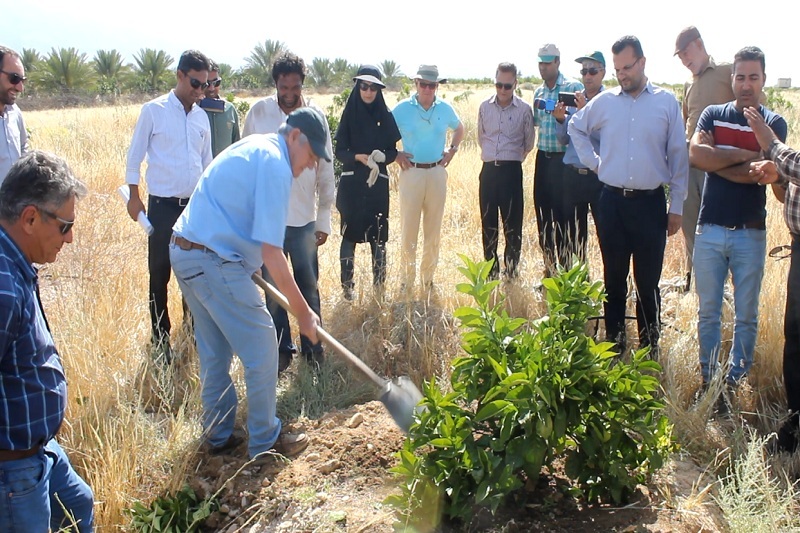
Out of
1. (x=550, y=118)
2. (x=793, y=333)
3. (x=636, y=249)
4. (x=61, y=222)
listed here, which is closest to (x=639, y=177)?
(x=636, y=249)

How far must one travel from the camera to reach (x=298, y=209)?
16.3ft

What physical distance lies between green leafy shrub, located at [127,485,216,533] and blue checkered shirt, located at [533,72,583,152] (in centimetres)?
408

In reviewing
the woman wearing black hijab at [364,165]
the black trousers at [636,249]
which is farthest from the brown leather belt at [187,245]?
the black trousers at [636,249]

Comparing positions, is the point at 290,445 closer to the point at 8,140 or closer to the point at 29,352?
the point at 29,352

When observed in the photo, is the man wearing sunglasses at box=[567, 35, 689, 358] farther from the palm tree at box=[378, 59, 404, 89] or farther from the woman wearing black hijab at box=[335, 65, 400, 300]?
the palm tree at box=[378, 59, 404, 89]

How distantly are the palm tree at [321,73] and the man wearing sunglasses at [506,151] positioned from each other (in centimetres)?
3279

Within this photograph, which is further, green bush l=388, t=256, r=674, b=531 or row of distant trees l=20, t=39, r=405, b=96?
row of distant trees l=20, t=39, r=405, b=96

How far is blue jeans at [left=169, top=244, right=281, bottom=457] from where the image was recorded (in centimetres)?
354

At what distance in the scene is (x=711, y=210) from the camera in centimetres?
441

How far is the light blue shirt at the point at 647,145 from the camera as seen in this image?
477 centimetres

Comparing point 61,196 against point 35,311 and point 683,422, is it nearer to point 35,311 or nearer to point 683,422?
point 35,311

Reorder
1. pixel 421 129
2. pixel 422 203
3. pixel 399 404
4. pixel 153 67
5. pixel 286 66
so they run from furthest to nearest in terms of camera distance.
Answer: pixel 153 67, pixel 422 203, pixel 421 129, pixel 286 66, pixel 399 404

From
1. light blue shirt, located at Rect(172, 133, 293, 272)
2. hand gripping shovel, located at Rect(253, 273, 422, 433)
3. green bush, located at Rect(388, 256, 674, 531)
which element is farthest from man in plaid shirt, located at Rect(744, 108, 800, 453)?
light blue shirt, located at Rect(172, 133, 293, 272)

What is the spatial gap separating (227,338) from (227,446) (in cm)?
70
